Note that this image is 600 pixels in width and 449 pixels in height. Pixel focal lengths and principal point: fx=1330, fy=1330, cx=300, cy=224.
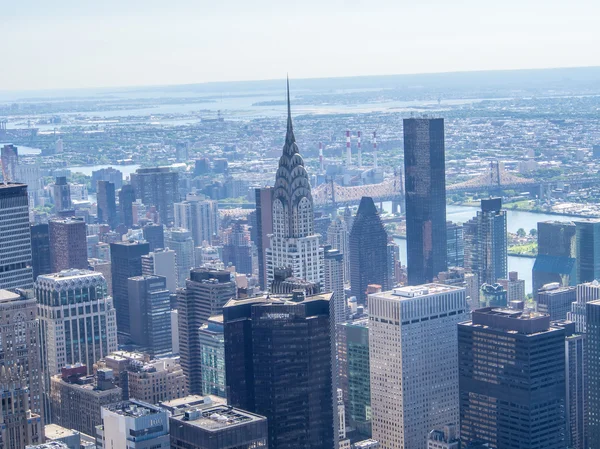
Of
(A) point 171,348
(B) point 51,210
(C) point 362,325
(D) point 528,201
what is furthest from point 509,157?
(C) point 362,325

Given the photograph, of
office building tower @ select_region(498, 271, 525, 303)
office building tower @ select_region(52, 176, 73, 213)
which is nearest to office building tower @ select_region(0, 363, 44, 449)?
office building tower @ select_region(498, 271, 525, 303)

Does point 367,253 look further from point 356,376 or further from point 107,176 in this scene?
point 107,176

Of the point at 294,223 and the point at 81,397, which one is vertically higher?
the point at 294,223

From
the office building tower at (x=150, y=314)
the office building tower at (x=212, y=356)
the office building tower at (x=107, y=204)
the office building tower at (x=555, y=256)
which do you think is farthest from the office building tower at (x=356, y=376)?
the office building tower at (x=107, y=204)

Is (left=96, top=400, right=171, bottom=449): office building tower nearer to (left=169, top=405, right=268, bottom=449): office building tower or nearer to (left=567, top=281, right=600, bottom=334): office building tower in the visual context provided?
(left=169, top=405, right=268, bottom=449): office building tower

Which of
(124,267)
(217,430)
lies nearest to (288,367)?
(217,430)

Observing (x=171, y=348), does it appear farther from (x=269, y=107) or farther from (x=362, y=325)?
(x=269, y=107)

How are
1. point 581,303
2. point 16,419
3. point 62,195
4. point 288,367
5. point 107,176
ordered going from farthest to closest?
1. point 107,176
2. point 62,195
3. point 581,303
4. point 288,367
5. point 16,419

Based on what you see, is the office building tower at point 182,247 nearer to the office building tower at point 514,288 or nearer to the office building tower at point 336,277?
the office building tower at point 336,277
